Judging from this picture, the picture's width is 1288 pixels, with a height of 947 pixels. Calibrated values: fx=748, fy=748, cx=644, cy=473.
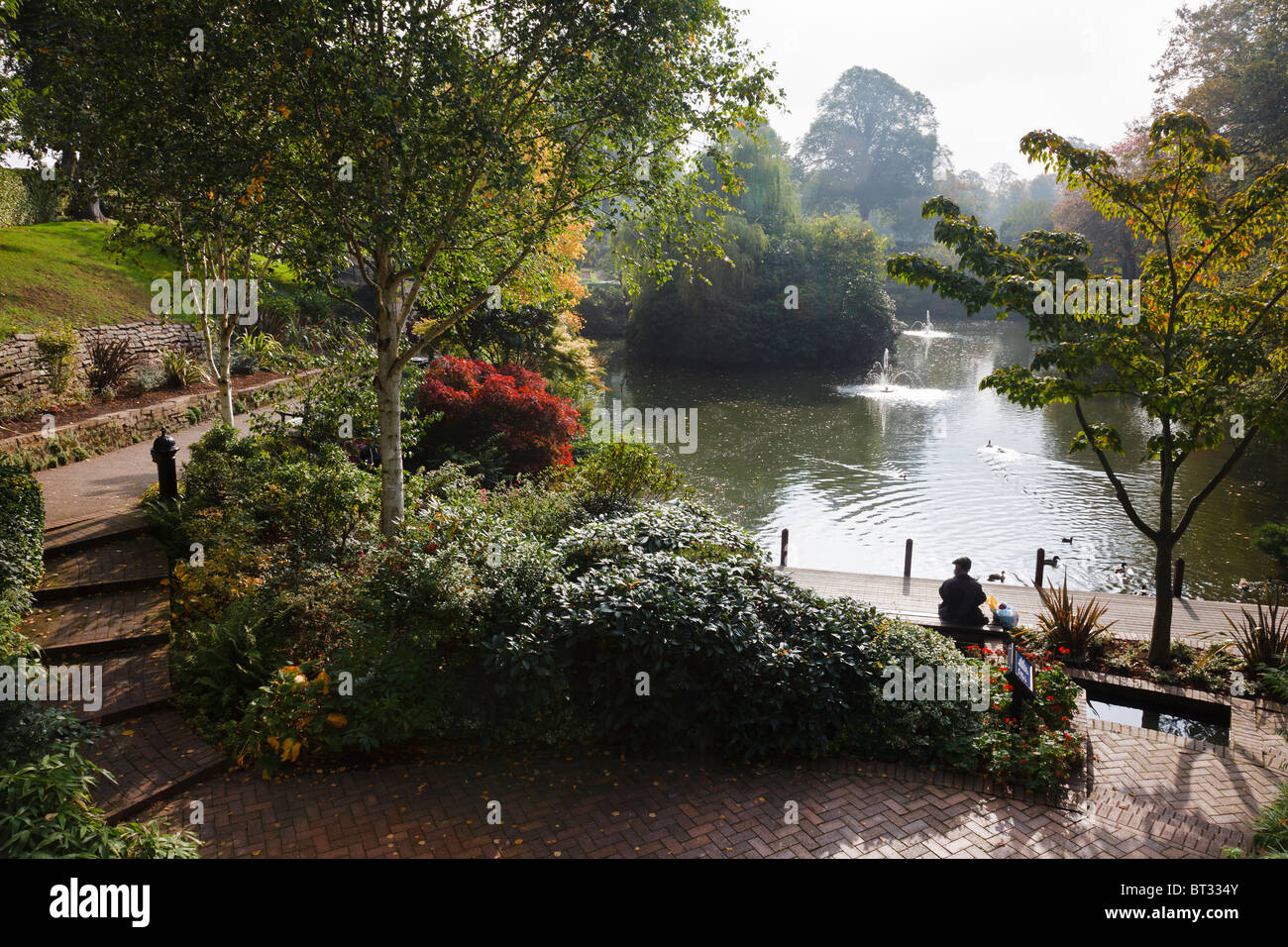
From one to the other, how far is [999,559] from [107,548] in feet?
48.8

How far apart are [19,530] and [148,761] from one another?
3.44 metres

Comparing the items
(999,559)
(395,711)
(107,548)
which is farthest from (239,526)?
(999,559)

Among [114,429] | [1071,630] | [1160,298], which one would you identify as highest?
[1160,298]

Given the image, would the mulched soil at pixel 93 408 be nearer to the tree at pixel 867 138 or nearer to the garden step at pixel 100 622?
the garden step at pixel 100 622

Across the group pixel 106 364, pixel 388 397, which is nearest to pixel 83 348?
pixel 106 364

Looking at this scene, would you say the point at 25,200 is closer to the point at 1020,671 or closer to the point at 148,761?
the point at 148,761

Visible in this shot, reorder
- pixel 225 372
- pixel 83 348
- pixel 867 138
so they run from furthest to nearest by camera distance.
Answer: pixel 867 138, pixel 83 348, pixel 225 372

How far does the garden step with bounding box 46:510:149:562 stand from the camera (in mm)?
9203

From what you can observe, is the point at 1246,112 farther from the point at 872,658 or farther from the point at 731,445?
the point at 872,658

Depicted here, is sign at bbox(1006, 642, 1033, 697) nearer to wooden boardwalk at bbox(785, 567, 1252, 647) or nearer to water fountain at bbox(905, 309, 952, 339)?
wooden boardwalk at bbox(785, 567, 1252, 647)

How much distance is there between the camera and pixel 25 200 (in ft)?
75.7

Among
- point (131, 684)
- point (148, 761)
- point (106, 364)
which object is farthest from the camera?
point (106, 364)

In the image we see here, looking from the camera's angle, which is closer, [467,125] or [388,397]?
[467,125]

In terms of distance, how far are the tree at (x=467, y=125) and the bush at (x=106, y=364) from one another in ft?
29.6
